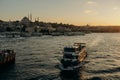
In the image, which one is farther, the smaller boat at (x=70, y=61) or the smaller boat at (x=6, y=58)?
the smaller boat at (x=6, y=58)

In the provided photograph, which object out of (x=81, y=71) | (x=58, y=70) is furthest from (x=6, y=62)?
(x=81, y=71)

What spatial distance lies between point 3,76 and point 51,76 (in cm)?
893

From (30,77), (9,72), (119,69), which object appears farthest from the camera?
(119,69)

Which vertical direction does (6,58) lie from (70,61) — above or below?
below

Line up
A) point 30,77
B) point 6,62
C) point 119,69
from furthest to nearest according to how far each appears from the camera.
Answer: point 6,62 < point 119,69 < point 30,77

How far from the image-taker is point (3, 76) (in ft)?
153

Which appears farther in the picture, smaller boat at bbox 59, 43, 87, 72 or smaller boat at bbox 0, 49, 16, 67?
smaller boat at bbox 0, 49, 16, 67

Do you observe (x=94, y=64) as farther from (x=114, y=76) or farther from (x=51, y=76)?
(x=51, y=76)

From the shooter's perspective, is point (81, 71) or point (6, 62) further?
point (6, 62)

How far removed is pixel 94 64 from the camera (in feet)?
194

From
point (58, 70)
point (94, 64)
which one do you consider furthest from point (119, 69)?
point (58, 70)

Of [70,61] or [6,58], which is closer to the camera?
[70,61]

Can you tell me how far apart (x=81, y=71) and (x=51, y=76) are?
7.20 metres

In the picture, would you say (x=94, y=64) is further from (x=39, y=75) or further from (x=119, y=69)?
(x=39, y=75)
